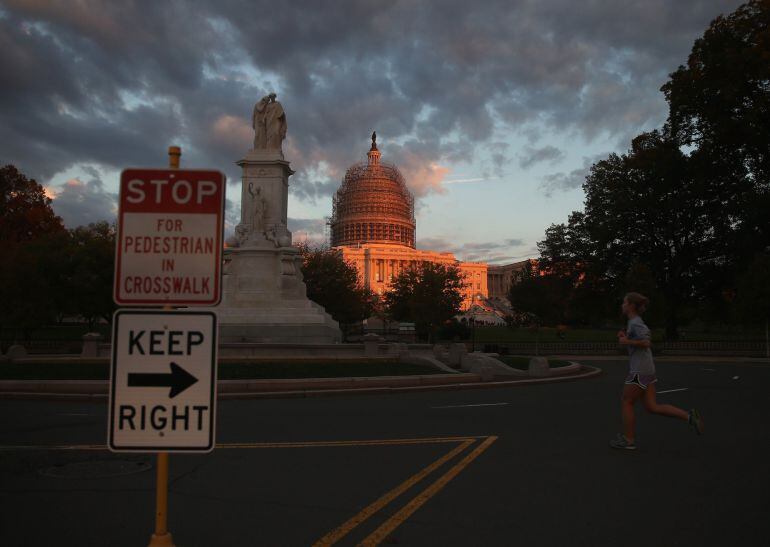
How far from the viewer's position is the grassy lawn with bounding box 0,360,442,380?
16969 mm

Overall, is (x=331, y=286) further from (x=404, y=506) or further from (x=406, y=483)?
(x=404, y=506)

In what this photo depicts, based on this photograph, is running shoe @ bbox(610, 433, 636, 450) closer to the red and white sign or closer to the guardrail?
the red and white sign

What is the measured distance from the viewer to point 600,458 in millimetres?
7898

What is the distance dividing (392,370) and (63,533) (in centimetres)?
1417

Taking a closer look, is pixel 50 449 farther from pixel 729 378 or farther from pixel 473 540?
pixel 729 378

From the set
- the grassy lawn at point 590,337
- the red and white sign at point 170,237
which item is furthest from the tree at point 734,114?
the red and white sign at point 170,237

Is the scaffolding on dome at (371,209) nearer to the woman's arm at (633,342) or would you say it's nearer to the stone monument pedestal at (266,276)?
the stone monument pedestal at (266,276)

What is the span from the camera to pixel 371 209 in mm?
144250

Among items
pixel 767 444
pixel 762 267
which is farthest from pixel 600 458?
pixel 762 267

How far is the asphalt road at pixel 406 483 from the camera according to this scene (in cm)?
512

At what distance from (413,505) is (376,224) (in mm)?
139137

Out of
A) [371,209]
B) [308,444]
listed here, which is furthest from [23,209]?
[371,209]

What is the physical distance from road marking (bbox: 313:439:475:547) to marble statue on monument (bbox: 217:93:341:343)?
17791 millimetres

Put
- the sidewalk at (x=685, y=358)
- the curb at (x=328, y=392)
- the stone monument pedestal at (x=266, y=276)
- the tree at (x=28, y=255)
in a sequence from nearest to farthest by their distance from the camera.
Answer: the curb at (x=328, y=392) < the stone monument pedestal at (x=266, y=276) < the sidewalk at (x=685, y=358) < the tree at (x=28, y=255)
